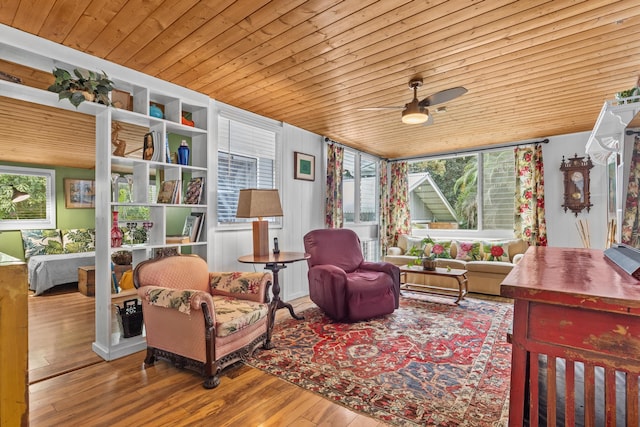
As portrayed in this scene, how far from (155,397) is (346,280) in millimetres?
1879

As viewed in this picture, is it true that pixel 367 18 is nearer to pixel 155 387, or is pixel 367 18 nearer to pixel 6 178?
pixel 155 387

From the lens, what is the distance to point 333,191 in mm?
4828

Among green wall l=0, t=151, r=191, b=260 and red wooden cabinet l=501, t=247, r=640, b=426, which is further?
green wall l=0, t=151, r=191, b=260

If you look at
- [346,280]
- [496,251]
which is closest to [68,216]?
[346,280]

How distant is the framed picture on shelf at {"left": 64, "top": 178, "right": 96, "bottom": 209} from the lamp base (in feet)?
16.4

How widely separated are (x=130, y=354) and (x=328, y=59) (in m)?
2.88

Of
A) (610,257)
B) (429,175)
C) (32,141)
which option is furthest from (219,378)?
(429,175)

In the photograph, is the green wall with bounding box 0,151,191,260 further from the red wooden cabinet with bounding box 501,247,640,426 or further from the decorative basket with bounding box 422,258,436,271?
the red wooden cabinet with bounding box 501,247,640,426

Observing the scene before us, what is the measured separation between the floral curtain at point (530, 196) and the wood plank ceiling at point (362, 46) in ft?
4.50

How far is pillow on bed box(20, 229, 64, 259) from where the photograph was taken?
5430 mm

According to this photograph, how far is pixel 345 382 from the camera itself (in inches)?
84.7

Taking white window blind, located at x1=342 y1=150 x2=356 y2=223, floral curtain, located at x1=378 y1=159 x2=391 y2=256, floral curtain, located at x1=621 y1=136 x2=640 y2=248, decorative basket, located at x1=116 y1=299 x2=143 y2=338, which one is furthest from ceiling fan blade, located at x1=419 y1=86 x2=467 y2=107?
floral curtain, located at x1=378 y1=159 x2=391 y2=256

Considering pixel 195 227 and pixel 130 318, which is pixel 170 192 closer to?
pixel 195 227

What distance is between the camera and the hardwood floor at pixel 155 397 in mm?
1780
